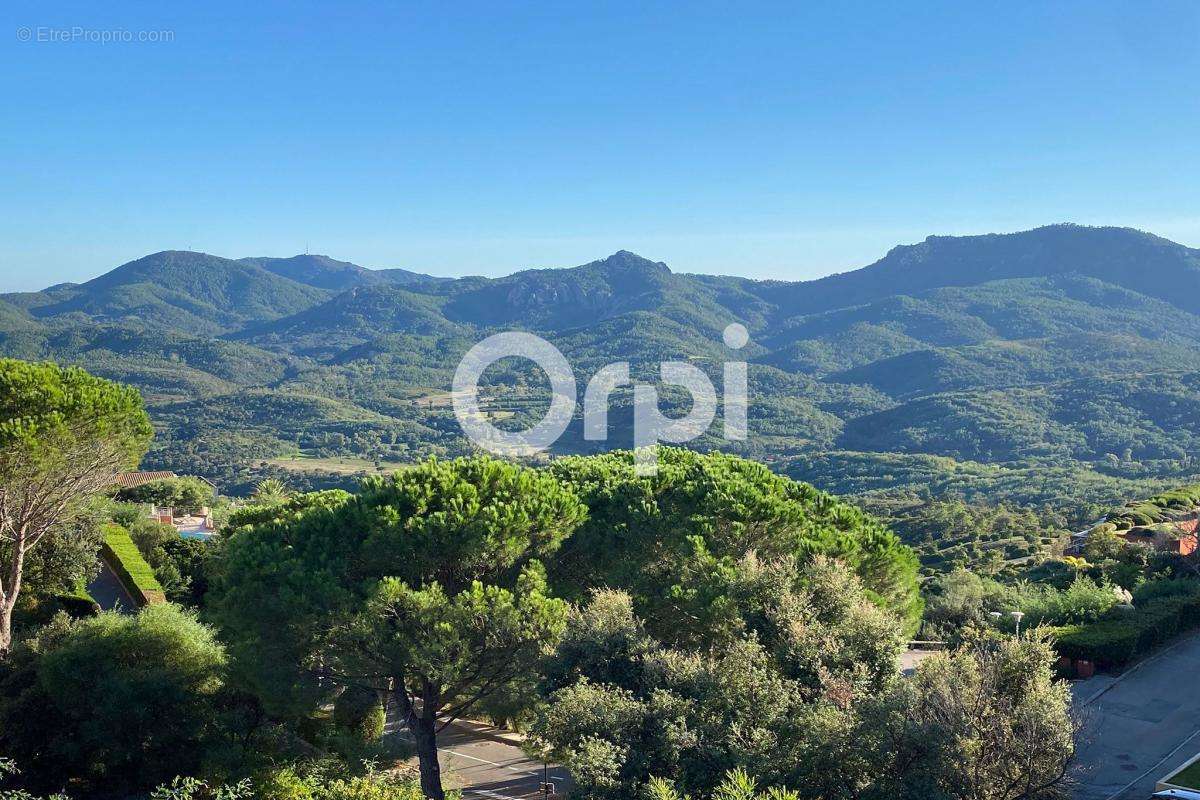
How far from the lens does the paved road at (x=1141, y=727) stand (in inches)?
479

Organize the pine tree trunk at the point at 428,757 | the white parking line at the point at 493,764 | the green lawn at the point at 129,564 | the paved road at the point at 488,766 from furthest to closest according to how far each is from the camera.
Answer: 1. the green lawn at the point at 129,564
2. the white parking line at the point at 493,764
3. the paved road at the point at 488,766
4. the pine tree trunk at the point at 428,757

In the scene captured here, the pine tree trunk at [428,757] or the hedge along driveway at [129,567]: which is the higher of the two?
the hedge along driveway at [129,567]

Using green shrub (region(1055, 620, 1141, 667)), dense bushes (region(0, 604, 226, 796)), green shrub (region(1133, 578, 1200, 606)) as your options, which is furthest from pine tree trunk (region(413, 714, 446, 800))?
green shrub (region(1133, 578, 1200, 606))

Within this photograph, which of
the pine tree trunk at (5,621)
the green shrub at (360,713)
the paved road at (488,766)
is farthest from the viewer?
the pine tree trunk at (5,621)

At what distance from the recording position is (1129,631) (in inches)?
675

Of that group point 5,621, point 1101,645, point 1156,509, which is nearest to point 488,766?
point 5,621

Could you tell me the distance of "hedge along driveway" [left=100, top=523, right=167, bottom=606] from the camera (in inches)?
Result: 851

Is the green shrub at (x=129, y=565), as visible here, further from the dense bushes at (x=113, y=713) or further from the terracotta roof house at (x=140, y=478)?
the terracotta roof house at (x=140, y=478)

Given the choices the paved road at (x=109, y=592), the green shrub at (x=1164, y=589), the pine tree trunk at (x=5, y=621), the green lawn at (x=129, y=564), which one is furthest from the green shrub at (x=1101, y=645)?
the pine tree trunk at (x=5, y=621)

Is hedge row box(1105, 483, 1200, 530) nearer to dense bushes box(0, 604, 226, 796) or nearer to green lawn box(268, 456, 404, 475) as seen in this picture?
dense bushes box(0, 604, 226, 796)

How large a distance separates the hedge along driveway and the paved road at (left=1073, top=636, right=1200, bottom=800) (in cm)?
1835

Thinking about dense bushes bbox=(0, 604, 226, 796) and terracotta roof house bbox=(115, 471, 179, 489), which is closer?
dense bushes bbox=(0, 604, 226, 796)

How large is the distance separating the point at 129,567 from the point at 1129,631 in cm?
2236

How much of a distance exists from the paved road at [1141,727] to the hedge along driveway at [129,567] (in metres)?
18.3
